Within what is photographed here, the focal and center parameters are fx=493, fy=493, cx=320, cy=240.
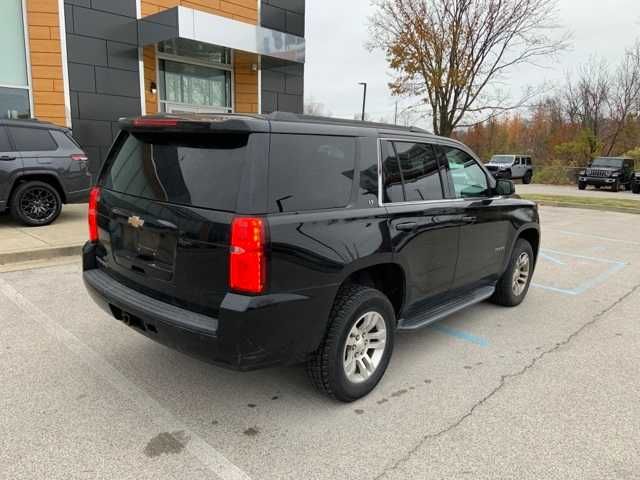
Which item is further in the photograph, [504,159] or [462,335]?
[504,159]

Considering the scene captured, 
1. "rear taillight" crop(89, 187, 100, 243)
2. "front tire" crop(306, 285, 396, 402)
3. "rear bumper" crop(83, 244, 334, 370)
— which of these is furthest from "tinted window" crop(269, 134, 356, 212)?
"rear taillight" crop(89, 187, 100, 243)

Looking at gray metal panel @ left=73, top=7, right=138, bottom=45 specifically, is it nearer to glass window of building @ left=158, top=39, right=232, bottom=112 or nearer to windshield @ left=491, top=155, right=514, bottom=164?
glass window of building @ left=158, top=39, right=232, bottom=112

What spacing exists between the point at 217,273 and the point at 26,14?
11.2 metres

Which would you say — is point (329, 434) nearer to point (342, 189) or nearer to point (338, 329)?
point (338, 329)

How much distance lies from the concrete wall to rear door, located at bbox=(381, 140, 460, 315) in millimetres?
10093

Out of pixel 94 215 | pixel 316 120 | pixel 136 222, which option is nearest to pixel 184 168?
pixel 136 222

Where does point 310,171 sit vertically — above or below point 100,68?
below

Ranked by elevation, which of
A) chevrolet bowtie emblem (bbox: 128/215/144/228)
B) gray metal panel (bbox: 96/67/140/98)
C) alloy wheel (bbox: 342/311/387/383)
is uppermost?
gray metal panel (bbox: 96/67/140/98)

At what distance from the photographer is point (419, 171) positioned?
3852 millimetres

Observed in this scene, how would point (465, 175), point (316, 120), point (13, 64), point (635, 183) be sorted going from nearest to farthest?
point (316, 120) < point (465, 175) < point (13, 64) < point (635, 183)

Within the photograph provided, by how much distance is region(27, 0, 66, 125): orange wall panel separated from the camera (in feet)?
35.6

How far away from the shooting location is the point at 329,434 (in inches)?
115

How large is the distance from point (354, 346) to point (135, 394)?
150cm

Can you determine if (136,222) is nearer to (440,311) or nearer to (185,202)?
(185,202)
